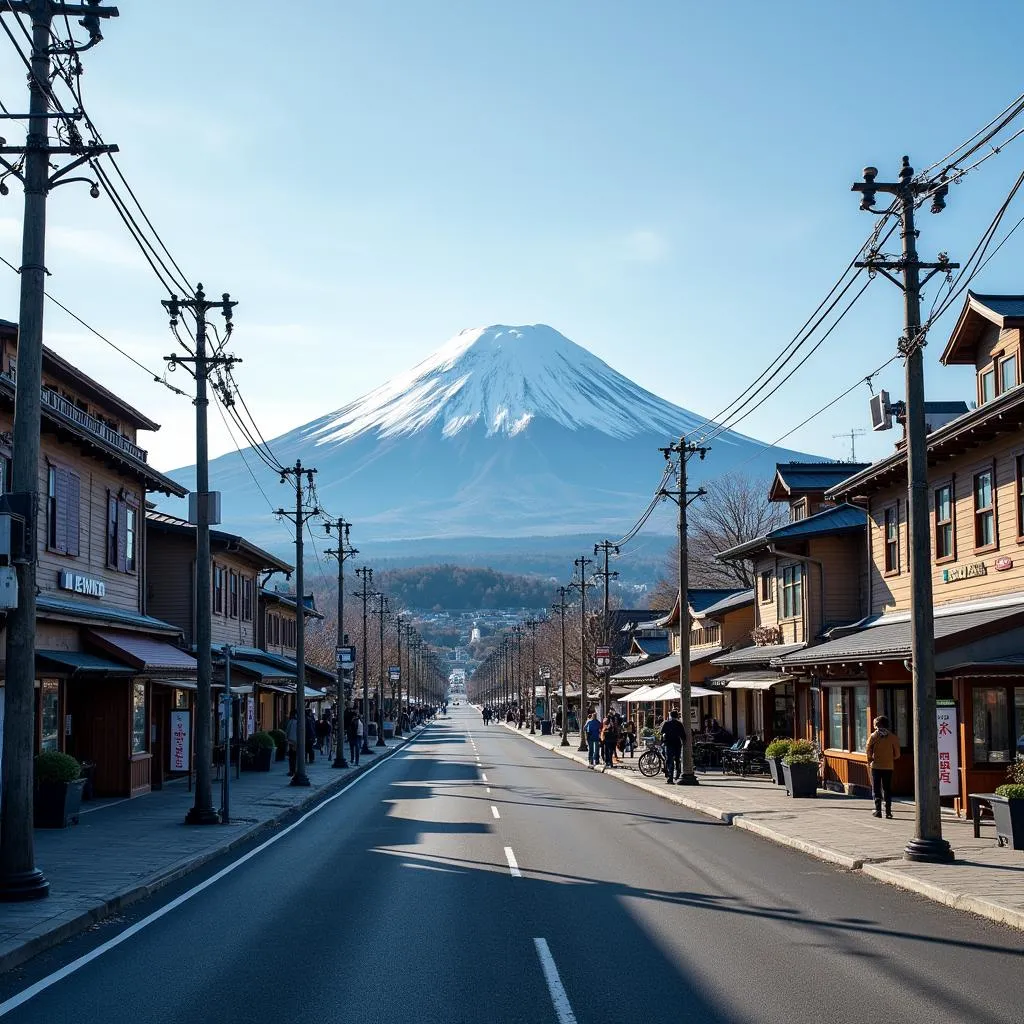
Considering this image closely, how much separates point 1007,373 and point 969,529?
3.03 meters

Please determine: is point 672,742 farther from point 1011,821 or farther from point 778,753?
point 1011,821

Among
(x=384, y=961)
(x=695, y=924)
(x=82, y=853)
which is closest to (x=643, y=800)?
(x=82, y=853)

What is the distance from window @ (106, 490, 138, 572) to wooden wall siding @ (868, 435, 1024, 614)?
18326mm

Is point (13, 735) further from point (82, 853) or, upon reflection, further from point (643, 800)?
point (643, 800)

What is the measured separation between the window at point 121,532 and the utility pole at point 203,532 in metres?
6.50

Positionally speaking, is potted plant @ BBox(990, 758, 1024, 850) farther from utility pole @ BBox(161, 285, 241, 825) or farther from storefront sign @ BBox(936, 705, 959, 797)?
utility pole @ BBox(161, 285, 241, 825)

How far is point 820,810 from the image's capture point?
2439cm

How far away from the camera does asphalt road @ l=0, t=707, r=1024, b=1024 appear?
8953 millimetres

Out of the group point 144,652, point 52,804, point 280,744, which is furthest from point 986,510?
point 280,744

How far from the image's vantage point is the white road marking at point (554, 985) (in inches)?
340

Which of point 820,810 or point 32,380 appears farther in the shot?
point 820,810

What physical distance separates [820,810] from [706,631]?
29523 millimetres

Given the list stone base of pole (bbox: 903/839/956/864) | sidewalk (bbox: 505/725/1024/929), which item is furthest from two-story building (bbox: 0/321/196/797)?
stone base of pole (bbox: 903/839/956/864)

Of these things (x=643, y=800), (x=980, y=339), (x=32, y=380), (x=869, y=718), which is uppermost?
(x=980, y=339)
